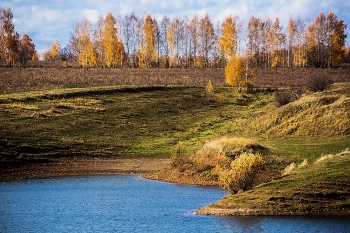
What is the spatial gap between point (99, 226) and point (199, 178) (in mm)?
17627

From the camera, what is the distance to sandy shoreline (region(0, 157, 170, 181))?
5328 centimetres

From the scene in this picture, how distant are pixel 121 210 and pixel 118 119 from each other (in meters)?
41.1

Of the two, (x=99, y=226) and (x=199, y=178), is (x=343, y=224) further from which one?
(x=199, y=178)

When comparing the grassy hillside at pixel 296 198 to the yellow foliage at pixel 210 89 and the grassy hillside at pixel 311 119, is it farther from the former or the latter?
the yellow foliage at pixel 210 89

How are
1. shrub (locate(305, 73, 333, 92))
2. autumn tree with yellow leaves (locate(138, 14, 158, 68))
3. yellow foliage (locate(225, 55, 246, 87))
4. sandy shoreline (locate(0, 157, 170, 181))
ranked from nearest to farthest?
sandy shoreline (locate(0, 157, 170, 181)) → shrub (locate(305, 73, 333, 92)) → yellow foliage (locate(225, 55, 246, 87)) → autumn tree with yellow leaves (locate(138, 14, 158, 68))

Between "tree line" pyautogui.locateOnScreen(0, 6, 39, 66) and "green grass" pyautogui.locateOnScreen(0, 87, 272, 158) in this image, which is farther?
"tree line" pyautogui.locateOnScreen(0, 6, 39, 66)

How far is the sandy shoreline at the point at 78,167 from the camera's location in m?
53.3

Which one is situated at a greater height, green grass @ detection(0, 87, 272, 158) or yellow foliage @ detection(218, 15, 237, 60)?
yellow foliage @ detection(218, 15, 237, 60)

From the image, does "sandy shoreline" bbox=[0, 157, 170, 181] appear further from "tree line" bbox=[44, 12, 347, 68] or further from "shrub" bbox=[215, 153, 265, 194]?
"tree line" bbox=[44, 12, 347, 68]

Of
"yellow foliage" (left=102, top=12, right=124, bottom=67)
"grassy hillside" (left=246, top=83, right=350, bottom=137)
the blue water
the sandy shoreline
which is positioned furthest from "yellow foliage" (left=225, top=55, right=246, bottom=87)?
the blue water

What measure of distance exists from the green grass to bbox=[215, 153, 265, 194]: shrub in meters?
24.6

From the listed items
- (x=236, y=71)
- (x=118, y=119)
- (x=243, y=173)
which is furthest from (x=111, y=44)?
(x=243, y=173)

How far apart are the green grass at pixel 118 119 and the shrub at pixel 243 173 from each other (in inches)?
968

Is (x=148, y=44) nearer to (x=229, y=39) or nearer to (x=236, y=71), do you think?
(x=229, y=39)
